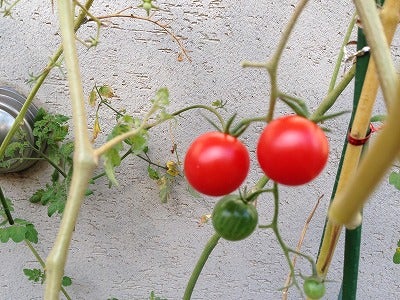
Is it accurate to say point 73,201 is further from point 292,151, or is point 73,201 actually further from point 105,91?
point 105,91

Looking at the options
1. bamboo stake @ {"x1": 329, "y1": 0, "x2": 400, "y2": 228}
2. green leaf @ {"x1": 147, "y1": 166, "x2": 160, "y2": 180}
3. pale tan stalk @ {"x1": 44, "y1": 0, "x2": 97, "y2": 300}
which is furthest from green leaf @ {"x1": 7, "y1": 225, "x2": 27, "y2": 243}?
bamboo stake @ {"x1": 329, "y1": 0, "x2": 400, "y2": 228}

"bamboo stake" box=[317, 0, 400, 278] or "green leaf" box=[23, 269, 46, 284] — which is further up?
"bamboo stake" box=[317, 0, 400, 278]

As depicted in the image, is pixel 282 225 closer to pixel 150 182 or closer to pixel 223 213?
pixel 150 182

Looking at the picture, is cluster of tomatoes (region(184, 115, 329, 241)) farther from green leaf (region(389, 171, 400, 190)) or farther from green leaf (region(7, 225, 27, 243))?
green leaf (region(7, 225, 27, 243))

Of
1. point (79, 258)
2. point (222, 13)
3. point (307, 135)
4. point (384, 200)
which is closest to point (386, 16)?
point (307, 135)

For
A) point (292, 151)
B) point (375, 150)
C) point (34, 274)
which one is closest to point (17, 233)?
point (34, 274)
